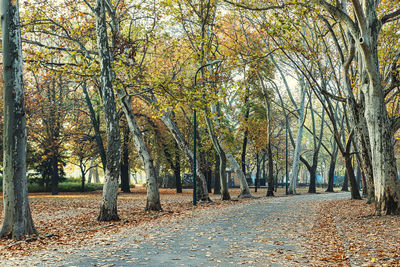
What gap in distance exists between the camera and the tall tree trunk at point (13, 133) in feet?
33.4

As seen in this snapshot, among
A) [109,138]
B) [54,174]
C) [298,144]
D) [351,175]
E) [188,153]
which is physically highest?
[298,144]

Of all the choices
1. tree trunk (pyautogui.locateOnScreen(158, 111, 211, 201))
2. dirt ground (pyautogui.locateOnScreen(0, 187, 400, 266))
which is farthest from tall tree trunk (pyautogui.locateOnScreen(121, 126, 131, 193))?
dirt ground (pyautogui.locateOnScreen(0, 187, 400, 266))

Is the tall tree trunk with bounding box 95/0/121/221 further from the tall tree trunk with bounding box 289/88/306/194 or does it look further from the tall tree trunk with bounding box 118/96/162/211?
the tall tree trunk with bounding box 289/88/306/194

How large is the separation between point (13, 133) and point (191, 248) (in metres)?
5.18

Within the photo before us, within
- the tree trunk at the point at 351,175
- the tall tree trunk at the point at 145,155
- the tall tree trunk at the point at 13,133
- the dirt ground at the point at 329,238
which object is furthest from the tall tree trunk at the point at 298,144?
the tall tree trunk at the point at 13,133

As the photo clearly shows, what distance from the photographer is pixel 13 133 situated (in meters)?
10.2

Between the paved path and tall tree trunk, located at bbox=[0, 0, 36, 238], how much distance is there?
2.12 m

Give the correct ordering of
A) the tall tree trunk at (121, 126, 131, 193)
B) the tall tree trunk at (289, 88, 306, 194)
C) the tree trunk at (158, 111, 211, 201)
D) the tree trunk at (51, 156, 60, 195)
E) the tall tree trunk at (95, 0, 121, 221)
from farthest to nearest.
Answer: the tall tree trunk at (121, 126, 131, 193)
the tall tree trunk at (289, 88, 306, 194)
the tree trunk at (51, 156, 60, 195)
the tree trunk at (158, 111, 211, 201)
the tall tree trunk at (95, 0, 121, 221)

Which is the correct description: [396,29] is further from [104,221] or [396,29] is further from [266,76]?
[104,221]

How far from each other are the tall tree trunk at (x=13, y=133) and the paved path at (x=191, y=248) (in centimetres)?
212

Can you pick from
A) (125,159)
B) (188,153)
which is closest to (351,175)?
(188,153)

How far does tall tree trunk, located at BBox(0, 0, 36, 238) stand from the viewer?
1017 cm

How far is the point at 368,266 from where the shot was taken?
6.49 meters

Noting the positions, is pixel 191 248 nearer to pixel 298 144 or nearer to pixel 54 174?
pixel 298 144
